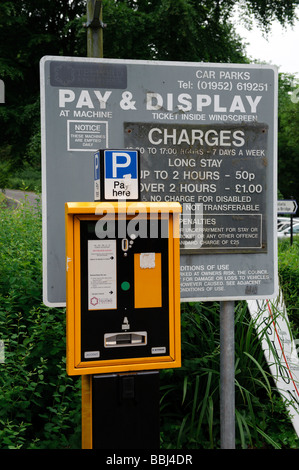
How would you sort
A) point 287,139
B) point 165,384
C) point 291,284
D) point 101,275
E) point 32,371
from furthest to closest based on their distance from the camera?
point 287,139 < point 291,284 < point 165,384 < point 32,371 < point 101,275

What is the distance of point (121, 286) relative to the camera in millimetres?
2941

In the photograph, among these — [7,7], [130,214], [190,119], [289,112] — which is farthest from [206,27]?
[289,112]

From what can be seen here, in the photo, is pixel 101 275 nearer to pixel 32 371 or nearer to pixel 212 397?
pixel 32 371

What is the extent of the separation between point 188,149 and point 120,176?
808mm

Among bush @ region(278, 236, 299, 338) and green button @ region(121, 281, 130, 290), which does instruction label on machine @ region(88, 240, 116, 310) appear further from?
bush @ region(278, 236, 299, 338)

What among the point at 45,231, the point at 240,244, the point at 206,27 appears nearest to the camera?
→ the point at 45,231

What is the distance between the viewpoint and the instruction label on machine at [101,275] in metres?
2.90

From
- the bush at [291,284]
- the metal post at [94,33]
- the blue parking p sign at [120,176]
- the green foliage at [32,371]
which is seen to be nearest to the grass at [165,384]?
the green foliage at [32,371]

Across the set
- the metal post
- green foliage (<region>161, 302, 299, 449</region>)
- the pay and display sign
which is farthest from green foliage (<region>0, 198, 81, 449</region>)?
the metal post

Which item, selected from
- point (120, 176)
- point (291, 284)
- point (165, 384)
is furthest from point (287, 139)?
point (120, 176)

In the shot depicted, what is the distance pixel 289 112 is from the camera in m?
33.2

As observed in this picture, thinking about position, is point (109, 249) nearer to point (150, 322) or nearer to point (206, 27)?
point (150, 322)

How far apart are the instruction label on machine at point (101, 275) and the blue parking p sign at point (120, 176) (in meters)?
0.30
